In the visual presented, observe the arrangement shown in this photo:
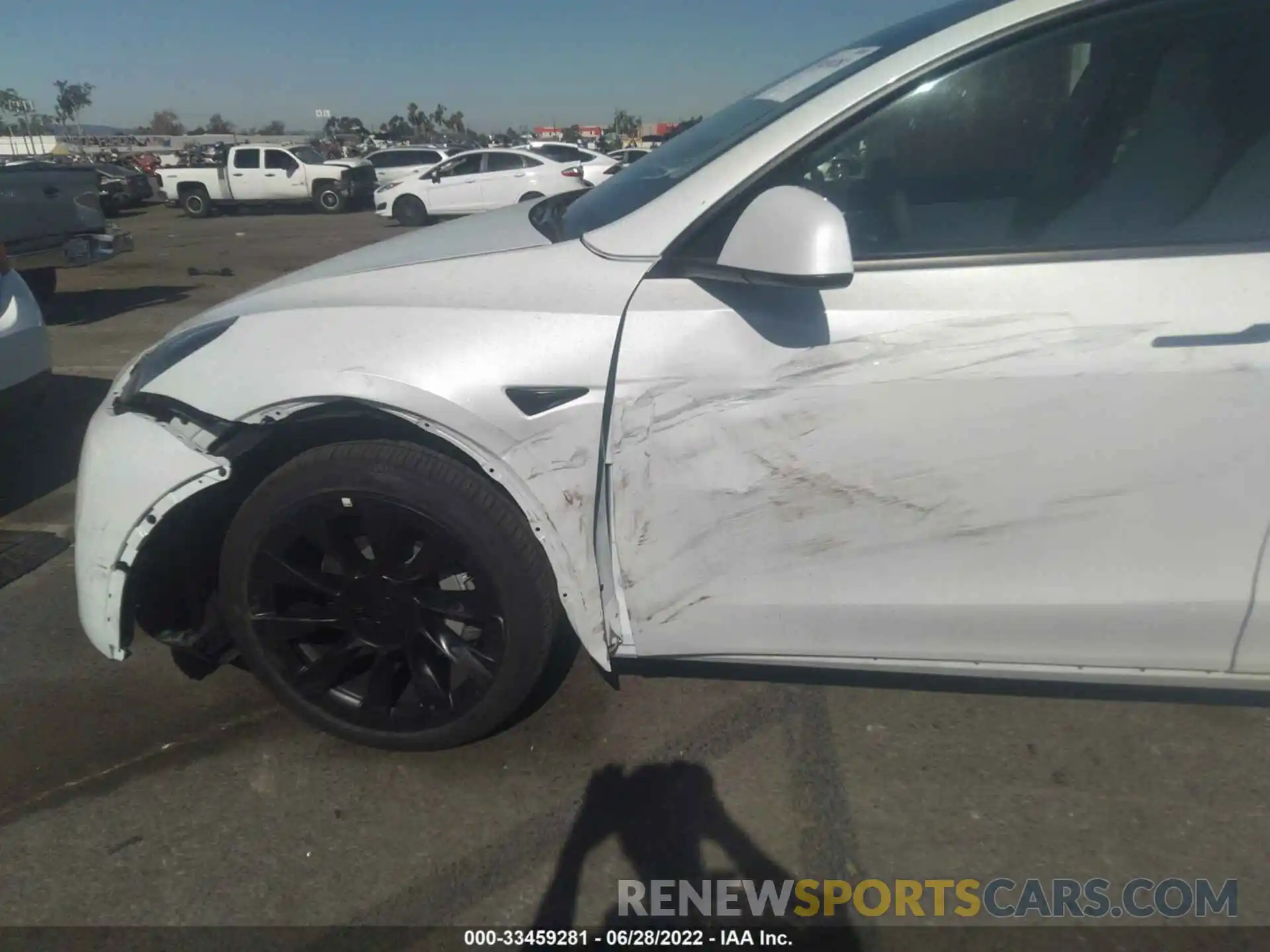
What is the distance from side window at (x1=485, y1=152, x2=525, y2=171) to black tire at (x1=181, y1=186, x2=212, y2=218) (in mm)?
9032

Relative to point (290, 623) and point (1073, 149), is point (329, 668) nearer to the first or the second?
point (290, 623)

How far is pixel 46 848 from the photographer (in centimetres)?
216

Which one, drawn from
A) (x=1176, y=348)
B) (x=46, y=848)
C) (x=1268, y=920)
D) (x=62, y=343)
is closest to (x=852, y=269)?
(x=1176, y=348)

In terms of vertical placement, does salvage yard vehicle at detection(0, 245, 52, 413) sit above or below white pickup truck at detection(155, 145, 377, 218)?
below

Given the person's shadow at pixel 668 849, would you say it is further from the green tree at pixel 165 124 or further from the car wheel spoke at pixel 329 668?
the green tree at pixel 165 124

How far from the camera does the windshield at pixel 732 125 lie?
6.51 feet

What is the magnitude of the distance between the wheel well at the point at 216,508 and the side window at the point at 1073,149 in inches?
33.4

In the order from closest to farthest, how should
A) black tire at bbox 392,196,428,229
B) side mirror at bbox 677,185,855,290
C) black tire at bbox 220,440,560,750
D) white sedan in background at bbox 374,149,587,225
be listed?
side mirror at bbox 677,185,855,290 → black tire at bbox 220,440,560,750 → white sedan in background at bbox 374,149,587,225 → black tire at bbox 392,196,428,229

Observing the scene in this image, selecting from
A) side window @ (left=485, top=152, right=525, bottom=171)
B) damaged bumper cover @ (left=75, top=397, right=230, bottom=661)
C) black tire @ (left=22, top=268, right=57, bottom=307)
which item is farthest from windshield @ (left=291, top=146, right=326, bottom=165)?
damaged bumper cover @ (left=75, top=397, right=230, bottom=661)

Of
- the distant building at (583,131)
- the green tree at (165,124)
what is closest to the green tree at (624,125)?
the distant building at (583,131)

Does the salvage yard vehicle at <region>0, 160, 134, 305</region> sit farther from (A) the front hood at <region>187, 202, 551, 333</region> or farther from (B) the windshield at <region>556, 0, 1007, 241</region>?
(B) the windshield at <region>556, 0, 1007, 241</region>

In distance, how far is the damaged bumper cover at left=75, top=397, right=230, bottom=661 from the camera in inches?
85.0

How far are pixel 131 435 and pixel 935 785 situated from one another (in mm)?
2148

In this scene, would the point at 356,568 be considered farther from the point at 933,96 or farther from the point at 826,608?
the point at 933,96
